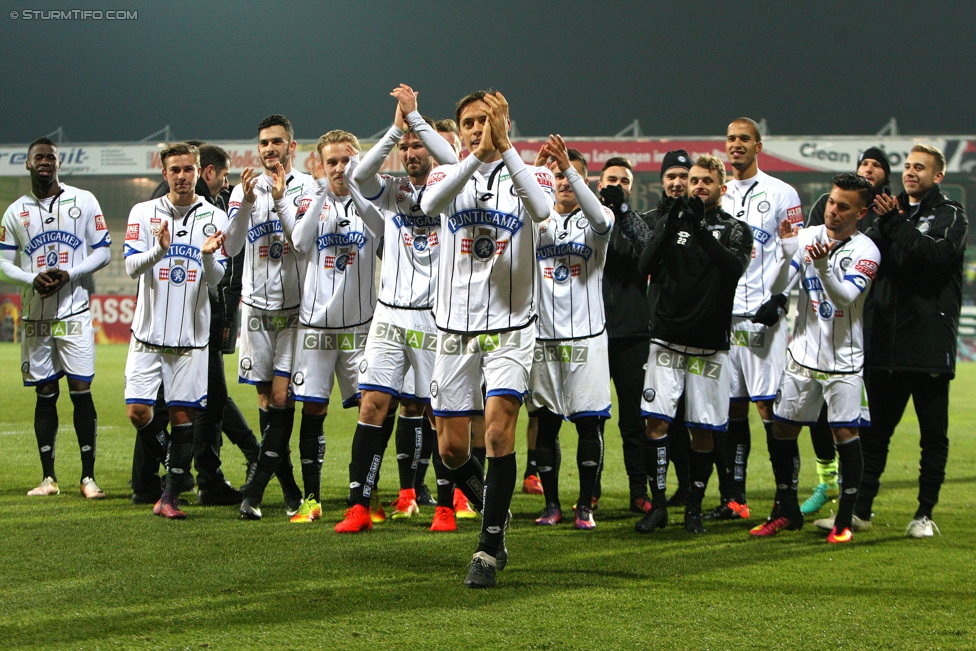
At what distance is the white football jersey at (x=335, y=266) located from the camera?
5945mm

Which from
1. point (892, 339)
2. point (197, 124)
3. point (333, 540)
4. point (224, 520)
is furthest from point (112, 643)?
point (197, 124)

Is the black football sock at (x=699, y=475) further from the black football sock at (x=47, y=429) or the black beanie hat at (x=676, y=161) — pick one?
the black football sock at (x=47, y=429)

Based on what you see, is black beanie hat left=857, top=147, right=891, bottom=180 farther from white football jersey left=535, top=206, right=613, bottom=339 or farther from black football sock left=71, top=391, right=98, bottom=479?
black football sock left=71, top=391, right=98, bottom=479

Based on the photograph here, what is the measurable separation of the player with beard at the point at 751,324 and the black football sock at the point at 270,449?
2.70 metres

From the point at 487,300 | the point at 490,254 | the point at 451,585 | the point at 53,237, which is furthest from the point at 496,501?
the point at 53,237

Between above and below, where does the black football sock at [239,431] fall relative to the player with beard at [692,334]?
below

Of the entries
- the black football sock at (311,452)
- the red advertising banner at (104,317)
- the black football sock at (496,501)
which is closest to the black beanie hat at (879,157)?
the black football sock at (496,501)

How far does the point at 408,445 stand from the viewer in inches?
239

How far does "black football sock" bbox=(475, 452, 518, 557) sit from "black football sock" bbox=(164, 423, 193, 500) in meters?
2.34

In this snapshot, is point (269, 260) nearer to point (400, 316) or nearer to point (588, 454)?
point (400, 316)

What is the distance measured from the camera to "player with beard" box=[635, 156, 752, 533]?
18.4 feet

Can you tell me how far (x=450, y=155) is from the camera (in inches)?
199

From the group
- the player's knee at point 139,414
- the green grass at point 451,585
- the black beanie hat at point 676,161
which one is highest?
the black beanie hat at point 676,161

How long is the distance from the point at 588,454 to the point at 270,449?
6.29ft
